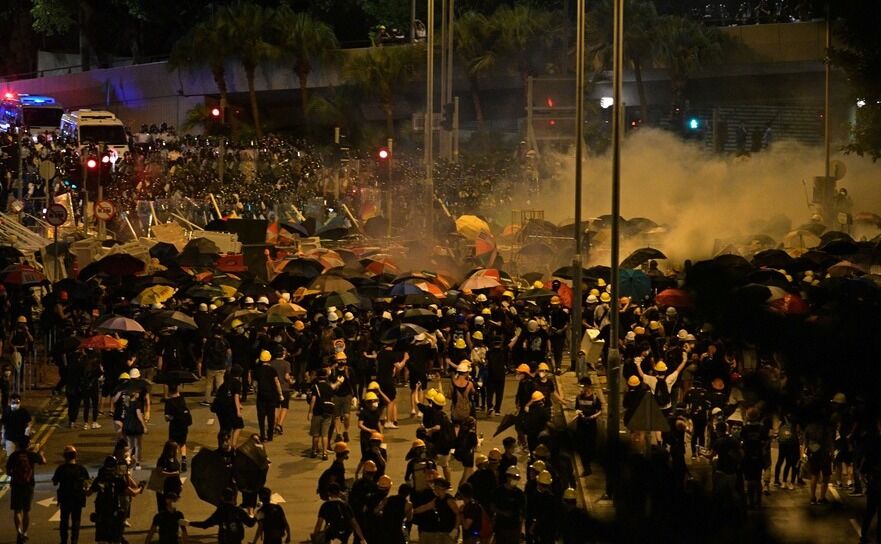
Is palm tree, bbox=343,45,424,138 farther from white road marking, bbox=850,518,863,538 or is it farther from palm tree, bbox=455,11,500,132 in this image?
white road marking, bbox=850,518,863,538

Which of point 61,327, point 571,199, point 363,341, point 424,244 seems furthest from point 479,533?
point 571,199

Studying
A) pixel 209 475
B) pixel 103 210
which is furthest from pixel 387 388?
pixel 103 210

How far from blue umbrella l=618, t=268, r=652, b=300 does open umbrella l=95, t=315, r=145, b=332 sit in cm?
810

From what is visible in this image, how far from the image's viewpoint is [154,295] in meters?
25.0

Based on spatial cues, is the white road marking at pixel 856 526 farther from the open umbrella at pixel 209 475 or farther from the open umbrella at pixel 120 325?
the open umbrella at pixel 120 325

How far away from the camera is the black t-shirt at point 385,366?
20.5 m

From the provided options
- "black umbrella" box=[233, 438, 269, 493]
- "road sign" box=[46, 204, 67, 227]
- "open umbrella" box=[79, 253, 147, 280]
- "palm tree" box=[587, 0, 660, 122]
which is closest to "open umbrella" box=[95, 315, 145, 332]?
"road sign" box=[46, 204, 67, 227]

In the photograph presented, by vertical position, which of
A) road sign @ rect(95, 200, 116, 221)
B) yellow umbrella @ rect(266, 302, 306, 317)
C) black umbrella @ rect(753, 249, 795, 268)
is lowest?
yellow umbrella @ rect(266, 302, 306, 317)

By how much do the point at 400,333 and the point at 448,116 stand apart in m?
28.7

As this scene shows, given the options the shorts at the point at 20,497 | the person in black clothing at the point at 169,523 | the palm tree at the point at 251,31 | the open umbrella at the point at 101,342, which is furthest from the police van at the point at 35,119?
the person in black clothing at the point at 169,523

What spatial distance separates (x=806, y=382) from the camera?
8.75ft

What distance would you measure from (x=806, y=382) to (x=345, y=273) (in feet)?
83.1

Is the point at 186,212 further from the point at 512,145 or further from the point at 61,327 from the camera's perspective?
the point at 512,145

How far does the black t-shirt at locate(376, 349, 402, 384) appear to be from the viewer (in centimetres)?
2053
